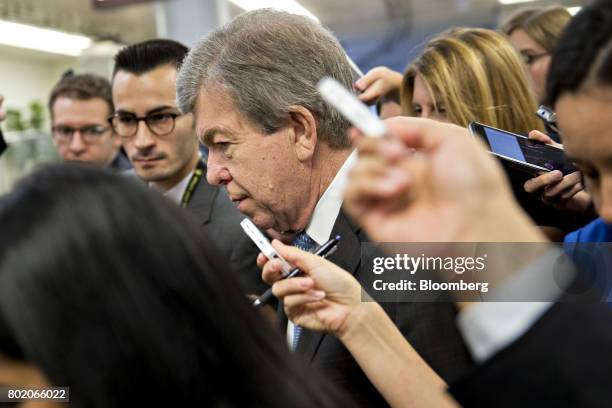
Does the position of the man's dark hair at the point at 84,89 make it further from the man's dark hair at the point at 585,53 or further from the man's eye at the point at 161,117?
the man's dark hair at the point at 585,53

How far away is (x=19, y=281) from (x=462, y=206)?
0.42 metres

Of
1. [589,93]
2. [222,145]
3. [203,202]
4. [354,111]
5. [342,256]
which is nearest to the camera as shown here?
[354,111]

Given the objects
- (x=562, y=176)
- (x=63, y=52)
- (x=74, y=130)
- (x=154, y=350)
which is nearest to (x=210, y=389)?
(x=154, y=350)

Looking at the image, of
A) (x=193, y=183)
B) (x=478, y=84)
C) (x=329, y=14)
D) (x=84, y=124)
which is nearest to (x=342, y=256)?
(x=478, y=84)

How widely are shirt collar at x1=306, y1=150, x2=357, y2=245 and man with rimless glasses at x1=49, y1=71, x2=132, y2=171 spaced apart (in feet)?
6.61

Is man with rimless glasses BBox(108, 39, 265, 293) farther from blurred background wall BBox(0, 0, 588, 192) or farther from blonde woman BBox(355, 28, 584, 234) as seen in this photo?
blurred background wall BBox(0, 0, 588, 192)

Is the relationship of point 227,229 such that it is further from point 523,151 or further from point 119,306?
point 119,306

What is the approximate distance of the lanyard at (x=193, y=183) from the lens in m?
2.37

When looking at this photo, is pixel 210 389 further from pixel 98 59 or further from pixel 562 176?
pixel 98 59

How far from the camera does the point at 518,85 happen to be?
182 centimetres

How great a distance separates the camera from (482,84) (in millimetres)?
1816

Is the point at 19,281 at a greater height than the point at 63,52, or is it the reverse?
the point at 19,281

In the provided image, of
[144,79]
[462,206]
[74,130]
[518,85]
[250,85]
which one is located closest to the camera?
[462,206]

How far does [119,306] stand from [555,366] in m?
0.40
